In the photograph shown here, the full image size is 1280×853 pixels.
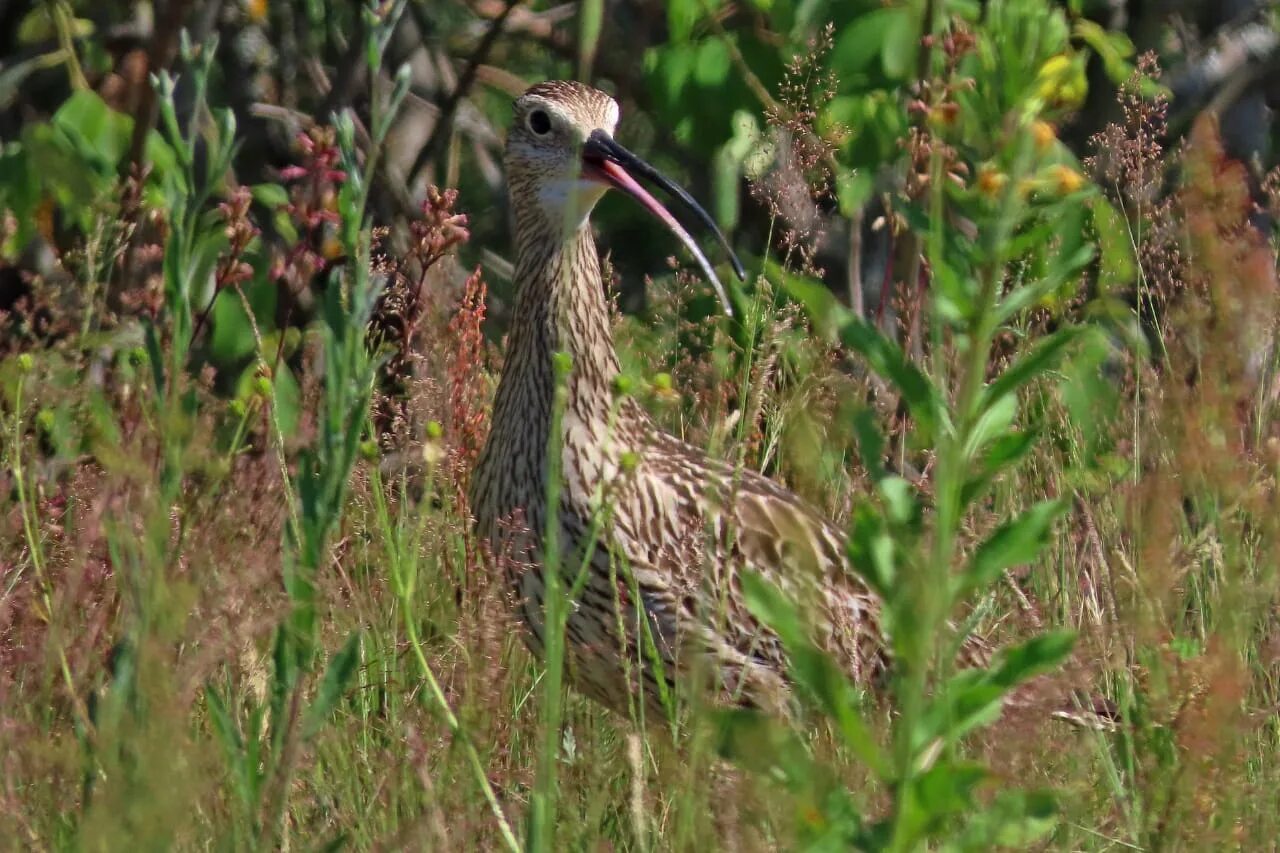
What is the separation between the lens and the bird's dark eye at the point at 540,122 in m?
4.70

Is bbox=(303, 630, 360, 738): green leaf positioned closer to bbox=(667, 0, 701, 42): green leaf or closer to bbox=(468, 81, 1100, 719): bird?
bbox=(468, 81, 1100, 719): bird

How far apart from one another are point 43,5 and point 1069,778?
3.72m

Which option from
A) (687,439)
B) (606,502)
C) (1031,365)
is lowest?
(687,439)

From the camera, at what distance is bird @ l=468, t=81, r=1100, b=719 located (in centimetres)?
390

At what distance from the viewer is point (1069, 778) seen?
121 inches

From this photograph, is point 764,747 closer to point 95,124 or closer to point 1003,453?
point 1003,453

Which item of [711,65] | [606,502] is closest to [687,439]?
[711,65]

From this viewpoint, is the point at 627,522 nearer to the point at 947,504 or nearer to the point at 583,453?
the point at 583,453

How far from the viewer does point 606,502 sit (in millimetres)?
3564

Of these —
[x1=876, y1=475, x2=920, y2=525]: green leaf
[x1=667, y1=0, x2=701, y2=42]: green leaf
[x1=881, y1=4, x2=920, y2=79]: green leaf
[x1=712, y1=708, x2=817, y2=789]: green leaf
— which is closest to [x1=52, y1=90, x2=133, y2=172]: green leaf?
[x1=667, y1=0, x2=701, y2=42]: green leaf

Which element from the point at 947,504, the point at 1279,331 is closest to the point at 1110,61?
the point at 1279,331

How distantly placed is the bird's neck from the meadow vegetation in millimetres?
166

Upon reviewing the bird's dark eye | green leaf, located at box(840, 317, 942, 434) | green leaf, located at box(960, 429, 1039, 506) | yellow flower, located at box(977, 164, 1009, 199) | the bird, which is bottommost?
the bird

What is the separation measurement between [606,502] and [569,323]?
96 centimetres
